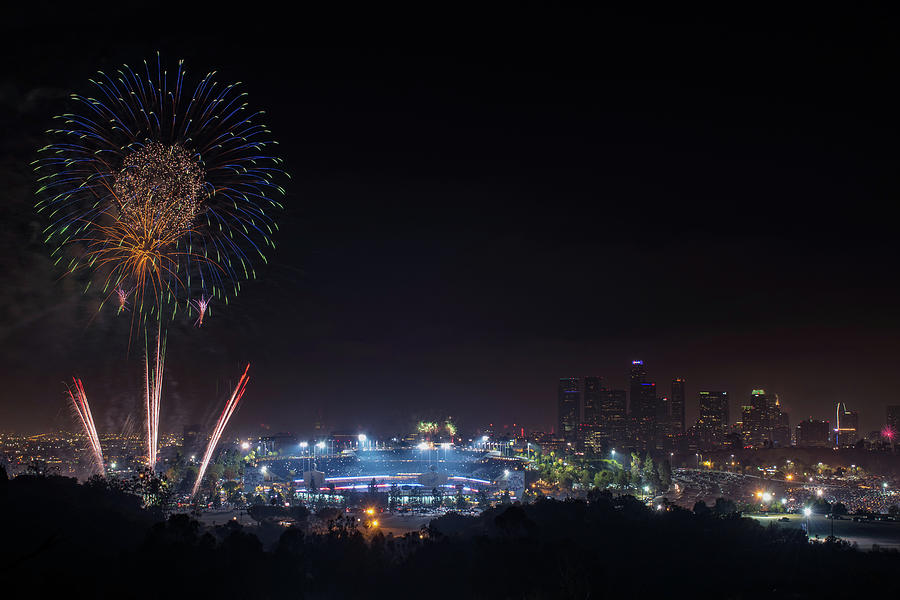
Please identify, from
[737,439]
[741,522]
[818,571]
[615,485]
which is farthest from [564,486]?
[737,439]

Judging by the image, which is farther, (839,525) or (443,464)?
(443,464)

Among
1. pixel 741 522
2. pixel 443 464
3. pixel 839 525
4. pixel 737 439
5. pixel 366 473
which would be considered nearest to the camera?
pixel 741 522

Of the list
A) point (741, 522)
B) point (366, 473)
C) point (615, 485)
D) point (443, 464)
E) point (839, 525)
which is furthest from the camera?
point (443, 464)

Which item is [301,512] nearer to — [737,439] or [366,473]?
[366,473]

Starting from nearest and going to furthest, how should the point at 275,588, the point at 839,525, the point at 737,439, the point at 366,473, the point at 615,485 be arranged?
the point at 275,588
the point at 839,525
the point at 615,485
the point at 366,473
the point at 737,439

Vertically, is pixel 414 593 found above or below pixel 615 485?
above

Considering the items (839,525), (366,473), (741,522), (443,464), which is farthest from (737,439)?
(741,522)

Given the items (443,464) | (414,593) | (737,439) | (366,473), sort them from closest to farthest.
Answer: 1. (414,593)
2. (366,473)
3. (443,464)
4. (737,439)

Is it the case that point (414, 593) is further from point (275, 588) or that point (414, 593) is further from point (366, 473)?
point (366, 473)

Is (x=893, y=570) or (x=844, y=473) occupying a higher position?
(x=893, y=570)
